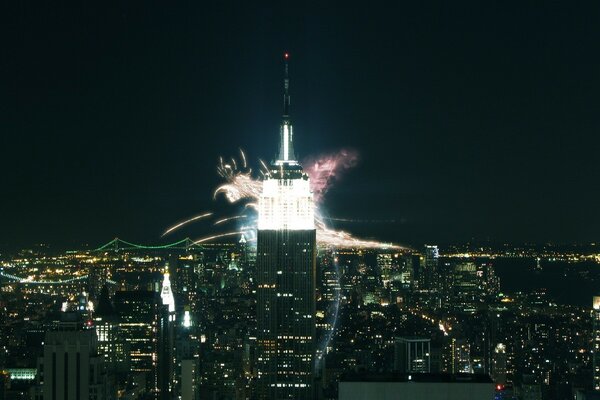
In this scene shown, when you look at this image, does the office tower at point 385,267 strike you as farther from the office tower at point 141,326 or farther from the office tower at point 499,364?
the office tower at point 141,326

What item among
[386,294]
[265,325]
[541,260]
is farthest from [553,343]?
[265,325]

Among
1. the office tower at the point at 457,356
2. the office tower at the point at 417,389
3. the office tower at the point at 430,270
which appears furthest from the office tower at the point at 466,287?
the office tower at the point at 417,389

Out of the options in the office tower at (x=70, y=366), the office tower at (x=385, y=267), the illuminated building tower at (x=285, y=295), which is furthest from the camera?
the office tower at (x=385, y=267)

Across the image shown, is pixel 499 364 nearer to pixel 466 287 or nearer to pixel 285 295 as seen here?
pixel 285 295

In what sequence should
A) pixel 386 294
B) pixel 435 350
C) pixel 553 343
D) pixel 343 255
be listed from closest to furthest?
1. pixel 435 350
2. pixel 343 255
3. pixel 553 343
4. pixel 386 294

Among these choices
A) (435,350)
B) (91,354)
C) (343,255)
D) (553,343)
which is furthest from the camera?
(553,343)

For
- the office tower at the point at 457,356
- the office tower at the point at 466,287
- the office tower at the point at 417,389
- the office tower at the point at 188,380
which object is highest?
the office tower at the point at 466,287

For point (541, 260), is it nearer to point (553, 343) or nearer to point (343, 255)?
point (553, 343)
